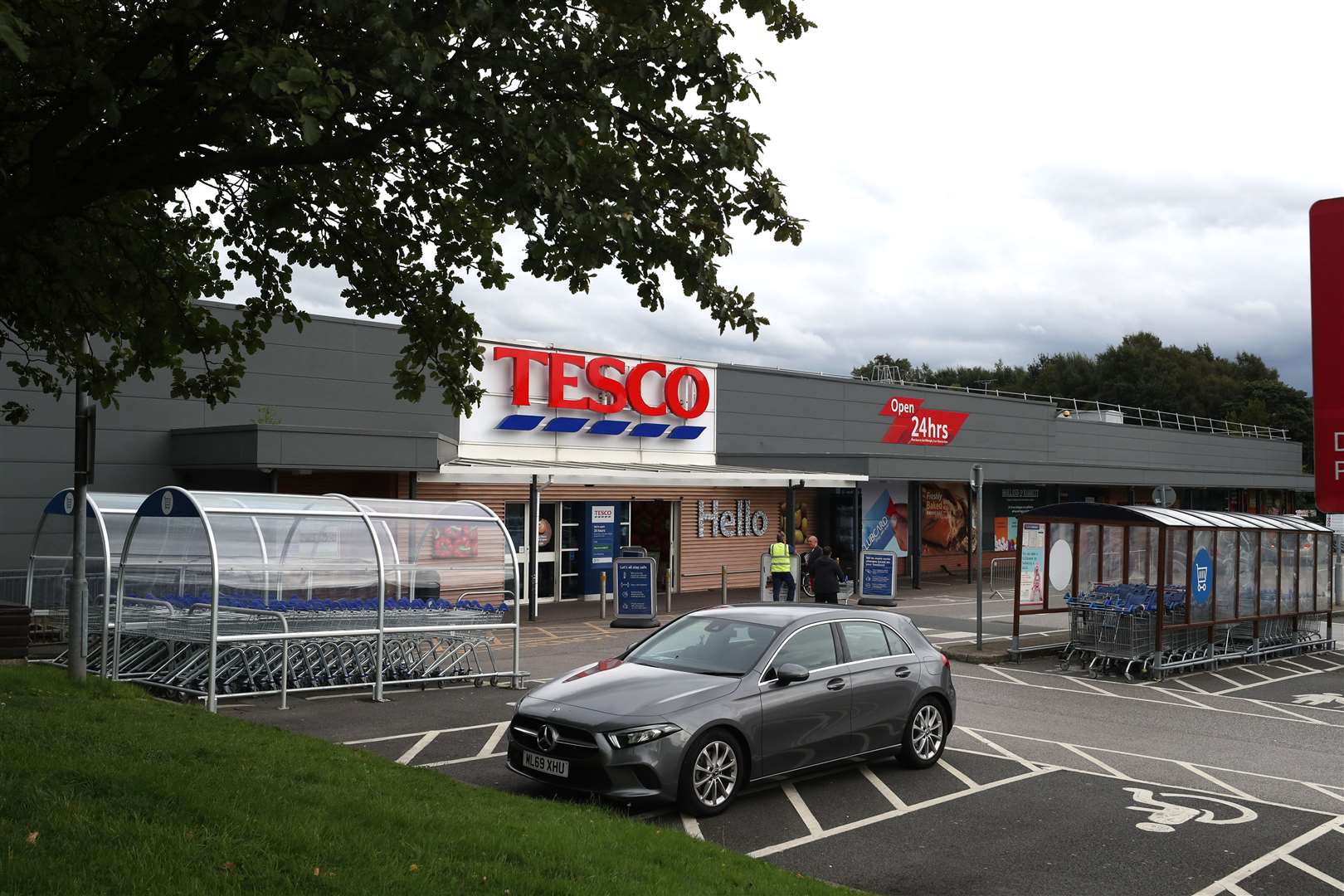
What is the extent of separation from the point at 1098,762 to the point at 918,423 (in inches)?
1070

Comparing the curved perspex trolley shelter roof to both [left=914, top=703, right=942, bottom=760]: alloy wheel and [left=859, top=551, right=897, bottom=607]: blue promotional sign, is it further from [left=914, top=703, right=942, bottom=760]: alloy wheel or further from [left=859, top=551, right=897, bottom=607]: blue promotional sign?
[left=859, top=551, right=897, bottom=607]: blue promotional sign

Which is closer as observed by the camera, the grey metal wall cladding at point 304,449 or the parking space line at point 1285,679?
the parking space line at point 1285,679

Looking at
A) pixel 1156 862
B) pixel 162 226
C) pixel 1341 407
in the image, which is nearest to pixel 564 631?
pixel 162 226

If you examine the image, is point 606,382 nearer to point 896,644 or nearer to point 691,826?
point 896,644

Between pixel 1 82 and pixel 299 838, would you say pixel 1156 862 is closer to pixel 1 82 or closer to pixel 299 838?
pixel 299 838

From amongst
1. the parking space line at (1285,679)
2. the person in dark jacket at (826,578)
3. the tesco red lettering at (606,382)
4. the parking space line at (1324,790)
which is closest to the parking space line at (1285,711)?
the parking space line at (1285,679)

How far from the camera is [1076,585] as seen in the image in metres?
20.5

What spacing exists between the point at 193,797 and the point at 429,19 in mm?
4594

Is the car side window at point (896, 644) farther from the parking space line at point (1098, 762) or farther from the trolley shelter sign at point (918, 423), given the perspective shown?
the trolley shelter sign at point (918, 423)

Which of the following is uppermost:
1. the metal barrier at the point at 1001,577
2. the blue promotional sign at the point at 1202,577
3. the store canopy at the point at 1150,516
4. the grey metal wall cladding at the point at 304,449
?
the grey metal wall cladding at the point at 304,449

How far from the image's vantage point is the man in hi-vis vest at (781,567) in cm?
2269

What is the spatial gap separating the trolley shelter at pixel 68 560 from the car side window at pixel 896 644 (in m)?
8.60

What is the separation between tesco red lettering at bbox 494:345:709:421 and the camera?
26000 millimetres

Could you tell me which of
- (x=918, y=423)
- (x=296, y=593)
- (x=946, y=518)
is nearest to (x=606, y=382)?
(x=918, y=423)
